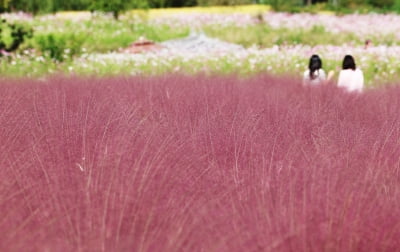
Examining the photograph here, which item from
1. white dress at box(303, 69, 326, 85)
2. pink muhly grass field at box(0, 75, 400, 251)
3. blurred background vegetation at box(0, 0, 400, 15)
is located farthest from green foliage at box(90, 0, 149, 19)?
pink muhly grass field at box(0, 75, 400, 251)

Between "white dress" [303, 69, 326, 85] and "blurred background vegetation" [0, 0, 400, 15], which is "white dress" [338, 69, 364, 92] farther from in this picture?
"blurred background vegetation" [0, 0, 400, 15]

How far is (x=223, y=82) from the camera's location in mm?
7805

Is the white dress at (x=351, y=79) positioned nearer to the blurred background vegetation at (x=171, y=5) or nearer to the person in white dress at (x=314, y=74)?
the person in white dress at (x=314, y=74)

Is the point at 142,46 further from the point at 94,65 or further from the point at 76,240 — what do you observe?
the point at 76,240

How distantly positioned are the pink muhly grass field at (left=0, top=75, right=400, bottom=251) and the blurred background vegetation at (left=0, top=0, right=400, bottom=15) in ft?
68.9

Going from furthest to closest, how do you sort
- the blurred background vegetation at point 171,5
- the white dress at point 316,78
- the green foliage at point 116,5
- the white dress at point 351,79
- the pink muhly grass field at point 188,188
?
the blurred background vegetation at point 171,5, the green foliage at point 116,5, the white dress at point 316,78, the white dress at point 351,79, the pink muhly grass field at point 188,188

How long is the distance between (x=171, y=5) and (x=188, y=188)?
4226 cm

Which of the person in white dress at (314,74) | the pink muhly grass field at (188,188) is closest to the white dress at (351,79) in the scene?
the person in white dress at (314,74)

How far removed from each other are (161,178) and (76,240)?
769 mm

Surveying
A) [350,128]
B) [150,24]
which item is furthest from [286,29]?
[350,128]

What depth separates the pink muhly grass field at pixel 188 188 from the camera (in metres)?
2.45

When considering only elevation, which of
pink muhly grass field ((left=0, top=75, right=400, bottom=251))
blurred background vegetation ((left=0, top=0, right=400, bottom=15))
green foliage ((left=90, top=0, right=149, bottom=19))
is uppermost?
pink muhly grass field ((left=0, top=75, right=400, bottom=251))

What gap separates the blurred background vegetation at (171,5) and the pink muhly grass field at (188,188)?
21.0 meters

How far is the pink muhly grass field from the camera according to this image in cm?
245
